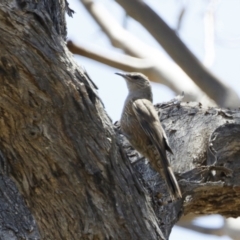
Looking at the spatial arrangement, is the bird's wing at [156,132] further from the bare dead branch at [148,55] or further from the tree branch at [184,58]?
the bare dead branch at [148,55]

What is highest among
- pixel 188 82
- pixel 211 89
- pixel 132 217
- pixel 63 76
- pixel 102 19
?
pixel 102 19

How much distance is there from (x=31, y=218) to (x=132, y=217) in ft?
1.43

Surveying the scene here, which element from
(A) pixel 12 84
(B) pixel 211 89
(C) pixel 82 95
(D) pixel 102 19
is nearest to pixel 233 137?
(B) pixel 211 89

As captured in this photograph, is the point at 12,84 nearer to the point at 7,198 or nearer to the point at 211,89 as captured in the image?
the point at 7,198

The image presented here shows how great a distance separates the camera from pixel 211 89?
16.0ft

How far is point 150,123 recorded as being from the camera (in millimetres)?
4125

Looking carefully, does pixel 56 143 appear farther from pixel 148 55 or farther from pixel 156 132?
pixel 148 55

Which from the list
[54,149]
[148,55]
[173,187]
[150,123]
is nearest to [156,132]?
[150,123]

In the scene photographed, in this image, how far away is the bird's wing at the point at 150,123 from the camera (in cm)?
388

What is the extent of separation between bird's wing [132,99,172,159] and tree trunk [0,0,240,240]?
3.29 feet

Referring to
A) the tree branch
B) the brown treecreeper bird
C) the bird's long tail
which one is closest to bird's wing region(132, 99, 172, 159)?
the brown treecreeper bird

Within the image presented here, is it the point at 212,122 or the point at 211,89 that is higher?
the point at 211,89

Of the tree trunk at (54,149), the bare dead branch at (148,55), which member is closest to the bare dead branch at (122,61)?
the bare dead branch at (148,55)

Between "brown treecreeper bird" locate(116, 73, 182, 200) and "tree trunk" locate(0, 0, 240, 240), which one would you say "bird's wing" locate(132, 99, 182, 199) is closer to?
"brown treecreeper bird" locate(116, 73, 182, 200)
